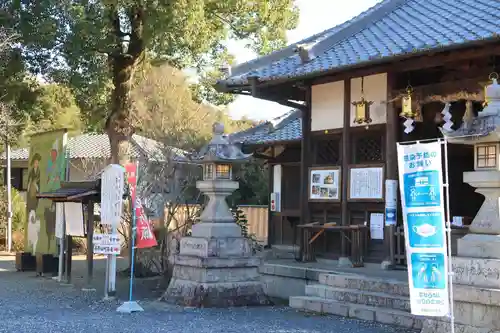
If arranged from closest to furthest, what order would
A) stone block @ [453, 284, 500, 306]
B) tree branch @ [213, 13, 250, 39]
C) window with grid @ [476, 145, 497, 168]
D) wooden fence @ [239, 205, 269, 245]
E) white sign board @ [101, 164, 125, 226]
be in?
stone block @ [453, 284, 500, 306], window with grid @ [476, 145, 497, 168], white sign board @ [101, 164, 125, 226], tree branch @ [213, 13, 250, 39], wooden fence @ [239, 205, 269, 245]

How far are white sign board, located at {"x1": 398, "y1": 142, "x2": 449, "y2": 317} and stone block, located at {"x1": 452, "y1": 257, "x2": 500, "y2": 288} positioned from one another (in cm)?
82

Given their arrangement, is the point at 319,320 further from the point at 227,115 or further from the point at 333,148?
the point at 227,115

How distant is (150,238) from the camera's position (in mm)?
11992

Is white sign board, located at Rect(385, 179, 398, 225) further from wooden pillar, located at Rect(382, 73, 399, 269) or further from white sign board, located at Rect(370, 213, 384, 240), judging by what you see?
white sign board, located at Rect(370, 213, 384, 240)

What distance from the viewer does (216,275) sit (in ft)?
37.3

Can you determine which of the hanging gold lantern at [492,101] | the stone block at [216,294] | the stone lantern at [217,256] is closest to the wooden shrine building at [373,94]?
the stone lantern at [217,256]

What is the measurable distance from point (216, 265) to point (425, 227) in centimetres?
531

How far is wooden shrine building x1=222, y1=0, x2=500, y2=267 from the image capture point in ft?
34.9

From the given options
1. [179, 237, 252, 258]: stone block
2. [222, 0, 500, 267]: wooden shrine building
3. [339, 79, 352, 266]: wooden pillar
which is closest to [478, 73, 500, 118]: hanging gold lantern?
[222, 0, 500, 267]: wooden shrine building

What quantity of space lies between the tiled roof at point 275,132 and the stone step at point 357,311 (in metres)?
6.07

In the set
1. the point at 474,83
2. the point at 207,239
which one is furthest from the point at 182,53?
the point at 474,83

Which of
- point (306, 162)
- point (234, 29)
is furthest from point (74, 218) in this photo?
point (234, 29)

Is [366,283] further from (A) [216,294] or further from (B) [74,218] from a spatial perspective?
(B) [74,218]

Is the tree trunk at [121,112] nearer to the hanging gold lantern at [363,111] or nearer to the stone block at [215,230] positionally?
the stone block at [215,230]
